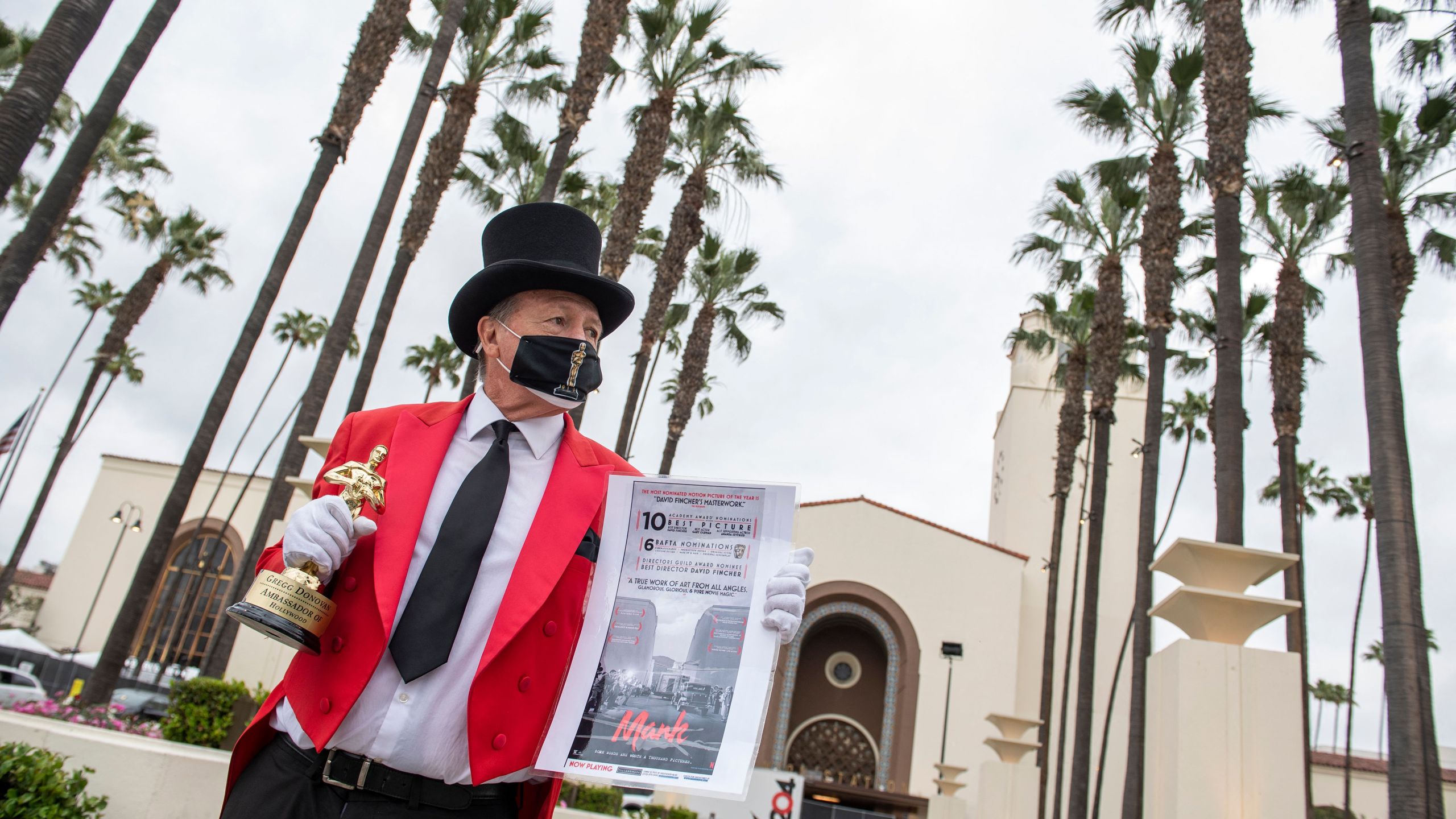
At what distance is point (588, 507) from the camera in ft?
7.41

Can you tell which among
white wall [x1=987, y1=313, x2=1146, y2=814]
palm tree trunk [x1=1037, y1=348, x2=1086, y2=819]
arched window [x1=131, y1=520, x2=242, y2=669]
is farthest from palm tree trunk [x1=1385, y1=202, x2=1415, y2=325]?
arched window [x1=131, y1=520, x2=242, y2=669]

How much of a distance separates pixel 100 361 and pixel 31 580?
99.6ft

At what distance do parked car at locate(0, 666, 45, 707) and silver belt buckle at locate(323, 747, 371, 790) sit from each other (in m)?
13.8

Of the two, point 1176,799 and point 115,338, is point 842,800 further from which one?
point 115,338

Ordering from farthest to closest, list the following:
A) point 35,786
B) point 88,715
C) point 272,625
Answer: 1. point 88,715
2. point 35,786
3. point 272,625

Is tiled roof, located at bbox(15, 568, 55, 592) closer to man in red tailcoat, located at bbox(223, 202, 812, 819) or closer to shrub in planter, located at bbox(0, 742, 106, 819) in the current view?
shrub in planter, located at bbox(0, 742, 106, 819)

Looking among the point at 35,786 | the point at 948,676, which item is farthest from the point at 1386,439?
the point at 948,676

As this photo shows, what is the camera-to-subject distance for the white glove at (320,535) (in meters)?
1.88

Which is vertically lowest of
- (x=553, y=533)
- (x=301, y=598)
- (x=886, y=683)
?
(x=301, y=598)

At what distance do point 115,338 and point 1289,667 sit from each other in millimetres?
30361

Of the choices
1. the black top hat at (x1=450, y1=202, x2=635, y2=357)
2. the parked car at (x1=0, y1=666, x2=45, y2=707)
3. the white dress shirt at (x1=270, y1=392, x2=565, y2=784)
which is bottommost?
the parked car at (x1=0, y1=666, x2=45, y2=707)

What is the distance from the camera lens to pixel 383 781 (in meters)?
1.93

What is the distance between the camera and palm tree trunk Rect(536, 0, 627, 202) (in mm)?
12766

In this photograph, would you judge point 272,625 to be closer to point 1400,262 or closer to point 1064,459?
point 1400,262
